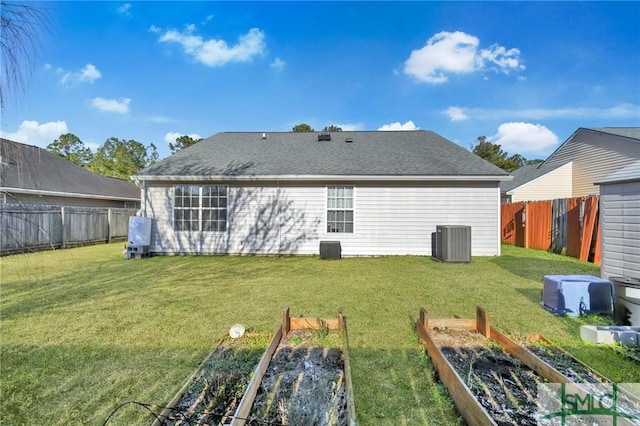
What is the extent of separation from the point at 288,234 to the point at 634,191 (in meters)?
8.05

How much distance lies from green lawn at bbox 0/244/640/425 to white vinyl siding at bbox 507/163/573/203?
11201 millimetres

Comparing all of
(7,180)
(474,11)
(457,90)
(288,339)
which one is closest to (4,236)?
(7,180)

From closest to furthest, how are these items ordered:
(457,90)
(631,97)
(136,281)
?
(136,281), (631,97), (457,90)

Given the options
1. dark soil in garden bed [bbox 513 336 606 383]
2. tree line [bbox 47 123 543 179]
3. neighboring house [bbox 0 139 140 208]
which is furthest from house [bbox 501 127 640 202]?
neighboring house [bbox 0 139 140 208]

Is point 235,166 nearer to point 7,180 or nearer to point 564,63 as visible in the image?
point 7,180

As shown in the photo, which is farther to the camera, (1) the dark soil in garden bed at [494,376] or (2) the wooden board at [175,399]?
(1) the dark soil in garden bed at [494,376]

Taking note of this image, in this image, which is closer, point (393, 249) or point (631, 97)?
point (393, 249)

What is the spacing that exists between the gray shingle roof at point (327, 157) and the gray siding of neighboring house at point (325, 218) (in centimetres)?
45

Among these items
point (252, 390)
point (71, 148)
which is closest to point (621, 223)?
point (252, 390)

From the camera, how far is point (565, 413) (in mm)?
2076

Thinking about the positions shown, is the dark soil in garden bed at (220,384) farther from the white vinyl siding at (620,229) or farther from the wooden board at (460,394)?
the white vinyl siding at (620,229)

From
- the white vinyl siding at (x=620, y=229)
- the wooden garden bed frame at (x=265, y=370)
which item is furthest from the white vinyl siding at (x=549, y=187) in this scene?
the wooden garden bed frame at (x=265, y=370)

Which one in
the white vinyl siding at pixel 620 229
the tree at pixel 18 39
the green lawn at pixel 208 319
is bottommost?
the green lawn at pixel 208 319

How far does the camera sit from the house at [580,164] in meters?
14.3
